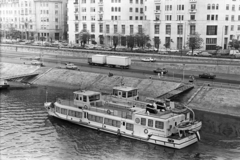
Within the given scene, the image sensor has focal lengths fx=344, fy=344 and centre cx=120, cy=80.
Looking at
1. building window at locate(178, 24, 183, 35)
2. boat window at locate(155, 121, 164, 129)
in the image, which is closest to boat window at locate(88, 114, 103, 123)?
boat window at locate(155, 121, 164, 129)

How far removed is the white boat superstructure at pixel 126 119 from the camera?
136ft

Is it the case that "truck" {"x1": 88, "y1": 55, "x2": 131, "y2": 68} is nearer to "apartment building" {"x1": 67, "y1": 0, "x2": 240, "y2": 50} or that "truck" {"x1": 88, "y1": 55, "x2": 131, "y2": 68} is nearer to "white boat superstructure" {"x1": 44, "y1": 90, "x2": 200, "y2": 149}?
"apartment building" {"x1": 67, "y1": 0, "x2": 240, "y2": 50}

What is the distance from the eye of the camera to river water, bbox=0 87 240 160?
38781 mm


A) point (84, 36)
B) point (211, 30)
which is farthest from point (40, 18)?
point (211, 30)

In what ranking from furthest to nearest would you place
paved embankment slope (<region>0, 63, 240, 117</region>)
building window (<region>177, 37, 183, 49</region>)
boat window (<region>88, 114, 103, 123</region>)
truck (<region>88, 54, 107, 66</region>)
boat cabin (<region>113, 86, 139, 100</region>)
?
building window (<region>177, 37, 183, 49</region>), truck (<region>88, 54, 107, 66</region>), paved embankment slope (<region>0, 63, 240, 117</region>), boat cabin (<region>113, 86, 139, 100</region>), boat window (<region>88, 114, 103, 123</region>)

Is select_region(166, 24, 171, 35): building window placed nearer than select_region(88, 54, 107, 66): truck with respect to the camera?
No

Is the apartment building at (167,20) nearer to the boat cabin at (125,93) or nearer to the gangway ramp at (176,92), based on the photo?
the gangway ramp at (176,92)

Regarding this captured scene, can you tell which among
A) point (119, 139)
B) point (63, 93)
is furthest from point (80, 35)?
point (119, 139)

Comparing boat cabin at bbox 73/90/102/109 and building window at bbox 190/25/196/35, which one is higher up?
building window at bbox 190/25/196/35

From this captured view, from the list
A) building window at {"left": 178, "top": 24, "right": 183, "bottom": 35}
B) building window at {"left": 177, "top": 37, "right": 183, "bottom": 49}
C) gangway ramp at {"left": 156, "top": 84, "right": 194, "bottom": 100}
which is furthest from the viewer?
building window at {"left": 177, "top": 37, "right": 183, "bottom": 49}

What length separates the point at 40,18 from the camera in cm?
15700

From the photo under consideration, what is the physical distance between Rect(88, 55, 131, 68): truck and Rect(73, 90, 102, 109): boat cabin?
3268 centimetres

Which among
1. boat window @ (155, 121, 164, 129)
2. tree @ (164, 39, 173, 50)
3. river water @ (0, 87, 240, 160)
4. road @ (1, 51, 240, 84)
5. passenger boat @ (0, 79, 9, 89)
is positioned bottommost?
river water @ (0, 87, 240, 160)

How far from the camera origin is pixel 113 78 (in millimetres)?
71812
